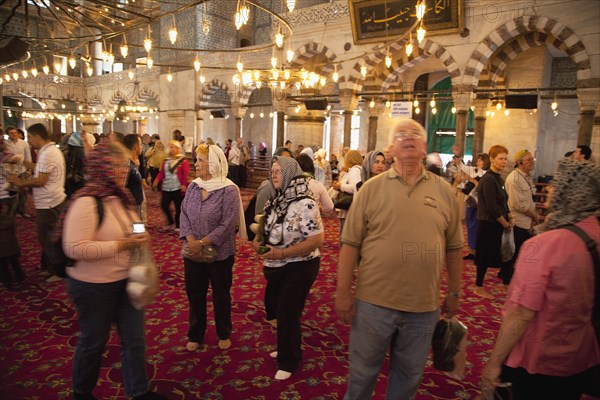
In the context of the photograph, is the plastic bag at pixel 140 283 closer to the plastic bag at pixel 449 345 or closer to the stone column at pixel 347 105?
the plastic bag at pixel 449 345

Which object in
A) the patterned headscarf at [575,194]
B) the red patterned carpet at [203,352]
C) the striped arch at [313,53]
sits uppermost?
the striped arch at [313,53]

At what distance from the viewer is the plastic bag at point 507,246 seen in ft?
12.3

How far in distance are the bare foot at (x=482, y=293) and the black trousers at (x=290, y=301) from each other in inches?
91.3

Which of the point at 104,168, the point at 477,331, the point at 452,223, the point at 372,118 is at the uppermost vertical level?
the point at 372,118

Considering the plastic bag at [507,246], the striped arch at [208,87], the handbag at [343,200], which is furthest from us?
the striped arch at [208,87]

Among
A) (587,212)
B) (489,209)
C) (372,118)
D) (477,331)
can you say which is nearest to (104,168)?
(587,212)

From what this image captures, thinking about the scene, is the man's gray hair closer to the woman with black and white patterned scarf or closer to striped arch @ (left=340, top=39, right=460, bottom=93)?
the woman with black and white patterned scarf

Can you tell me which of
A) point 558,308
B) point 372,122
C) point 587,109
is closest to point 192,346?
point 558,308

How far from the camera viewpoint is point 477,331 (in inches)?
129

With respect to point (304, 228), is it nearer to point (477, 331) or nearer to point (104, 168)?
point (104, 168)

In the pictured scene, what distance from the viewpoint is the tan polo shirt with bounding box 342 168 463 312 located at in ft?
5.13

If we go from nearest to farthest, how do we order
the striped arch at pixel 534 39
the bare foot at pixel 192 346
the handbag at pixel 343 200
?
the bare foot at pixel 192 346 → the handbag at pixel 343 200 → the striped arch at pixel 534 39

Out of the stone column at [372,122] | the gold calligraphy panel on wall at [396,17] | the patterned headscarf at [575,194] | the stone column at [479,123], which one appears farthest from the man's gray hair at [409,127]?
the stone column at [372,122]

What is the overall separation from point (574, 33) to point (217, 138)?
16.1 metres
